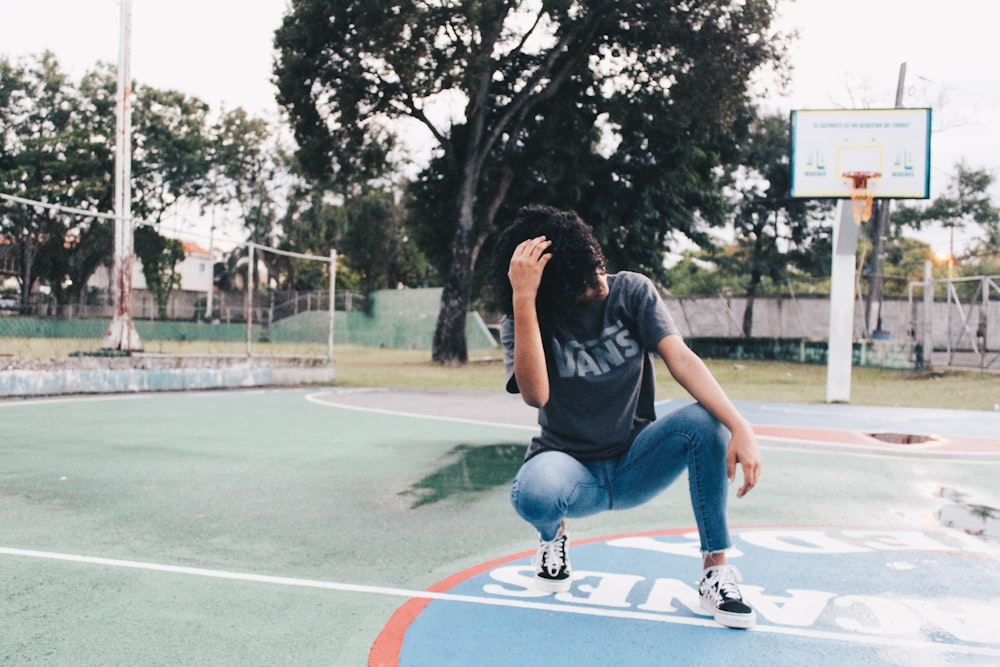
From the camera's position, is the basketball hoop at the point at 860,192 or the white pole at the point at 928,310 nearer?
the basketball hoop at the point at 860,192

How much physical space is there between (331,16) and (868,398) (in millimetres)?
16541

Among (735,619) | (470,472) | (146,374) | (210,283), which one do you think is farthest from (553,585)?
(210,283)

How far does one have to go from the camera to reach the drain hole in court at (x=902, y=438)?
28.7ft

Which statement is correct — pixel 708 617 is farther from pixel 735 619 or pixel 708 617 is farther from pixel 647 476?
pixel 647 476

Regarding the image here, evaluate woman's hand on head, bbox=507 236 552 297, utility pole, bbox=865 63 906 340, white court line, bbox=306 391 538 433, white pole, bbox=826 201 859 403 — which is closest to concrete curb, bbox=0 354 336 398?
white court line, bbox=306 391 538 433

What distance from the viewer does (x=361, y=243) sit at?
50.5 metres

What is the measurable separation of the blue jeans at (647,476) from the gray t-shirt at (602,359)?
0.10m

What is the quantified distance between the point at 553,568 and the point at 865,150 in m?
13.3

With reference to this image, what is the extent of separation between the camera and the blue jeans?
3049mm

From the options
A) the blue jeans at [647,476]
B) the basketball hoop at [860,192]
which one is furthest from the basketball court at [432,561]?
the basketball hoop at [860,192]

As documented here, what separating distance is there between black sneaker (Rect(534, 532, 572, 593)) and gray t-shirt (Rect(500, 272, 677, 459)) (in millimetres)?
510

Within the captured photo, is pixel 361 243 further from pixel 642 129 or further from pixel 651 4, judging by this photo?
pixel 651 4

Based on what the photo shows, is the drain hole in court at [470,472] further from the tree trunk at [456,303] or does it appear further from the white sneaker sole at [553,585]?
the tree trunk at [456,303]

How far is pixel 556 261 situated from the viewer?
296cm
